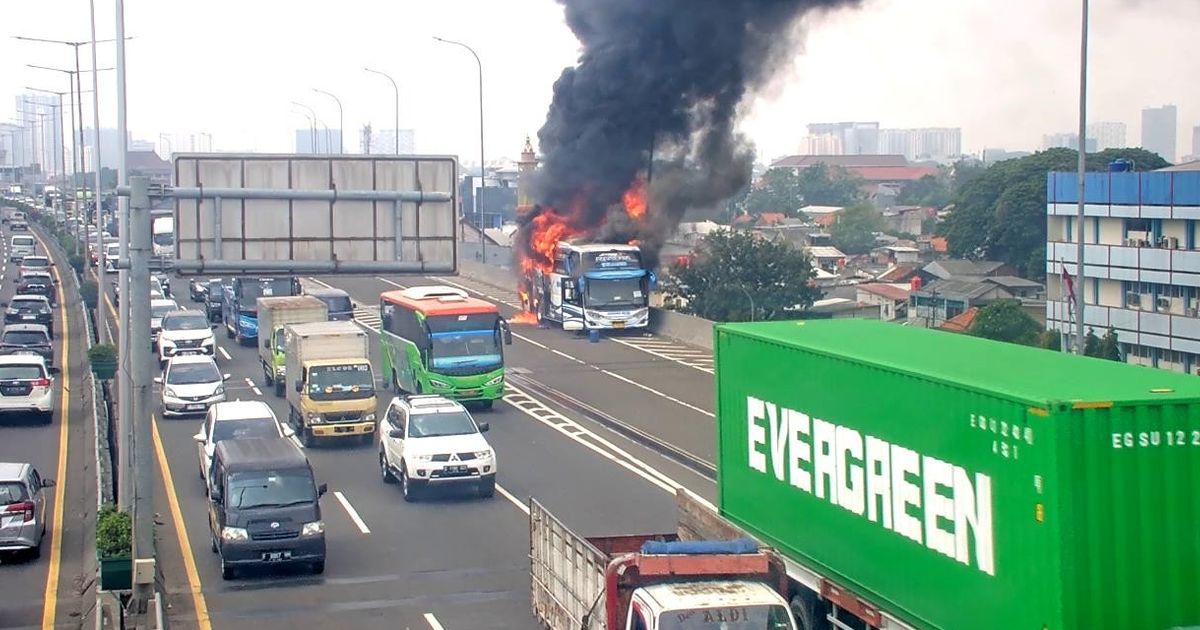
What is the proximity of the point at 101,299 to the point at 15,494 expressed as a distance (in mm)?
19438

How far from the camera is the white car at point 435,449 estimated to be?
23.7 metres

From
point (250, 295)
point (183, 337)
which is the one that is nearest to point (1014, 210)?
point (250, 295)

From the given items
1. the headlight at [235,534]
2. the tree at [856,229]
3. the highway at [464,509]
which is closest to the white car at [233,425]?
the highway at [464,509]

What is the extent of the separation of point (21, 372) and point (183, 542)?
12.2 m

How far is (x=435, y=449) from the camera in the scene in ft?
78.3

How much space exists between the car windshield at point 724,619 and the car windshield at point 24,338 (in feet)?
102

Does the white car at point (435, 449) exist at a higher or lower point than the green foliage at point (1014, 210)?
lower

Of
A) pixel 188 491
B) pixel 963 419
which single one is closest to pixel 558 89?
pixel 188 491

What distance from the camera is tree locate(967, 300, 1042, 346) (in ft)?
120

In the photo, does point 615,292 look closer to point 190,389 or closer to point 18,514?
point 190,389

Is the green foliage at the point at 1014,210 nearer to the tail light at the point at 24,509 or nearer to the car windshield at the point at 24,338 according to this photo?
the car windshield at the point at 24,338

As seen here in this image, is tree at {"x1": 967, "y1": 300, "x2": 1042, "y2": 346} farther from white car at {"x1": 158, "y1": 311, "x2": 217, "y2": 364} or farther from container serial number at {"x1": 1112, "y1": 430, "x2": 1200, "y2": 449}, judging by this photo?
container serial number at {"x1": 1112, "y1": 430, "x2": 1200, "y2": 449}

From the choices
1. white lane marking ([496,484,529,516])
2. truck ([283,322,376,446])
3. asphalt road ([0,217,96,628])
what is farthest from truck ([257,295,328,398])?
white lane marking ([496,484,529,516])

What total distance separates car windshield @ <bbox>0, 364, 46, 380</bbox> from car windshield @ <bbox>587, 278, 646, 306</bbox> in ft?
62.2
